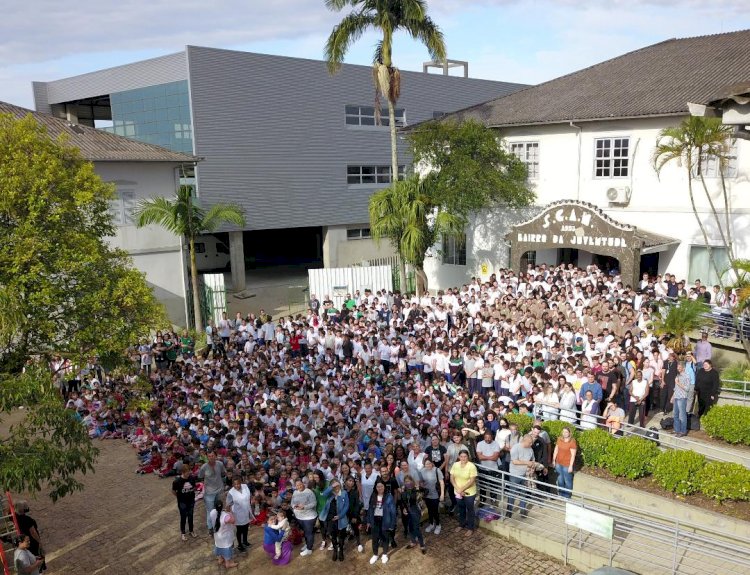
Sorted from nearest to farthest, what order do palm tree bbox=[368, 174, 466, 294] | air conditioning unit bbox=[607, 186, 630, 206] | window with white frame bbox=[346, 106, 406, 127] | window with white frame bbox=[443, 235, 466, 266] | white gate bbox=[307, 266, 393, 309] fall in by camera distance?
air conditioning unit bbox=[607, 186, 630, 206] < palm tree bbox=[368, 174, 466, 294] < white gate bbox=[307, 266, 393, 309] < window with white frame bbox=[443, 235, 466, 266] < window with white frame bbox=[346, 106, 406, 127]

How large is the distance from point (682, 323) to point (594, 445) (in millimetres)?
5318

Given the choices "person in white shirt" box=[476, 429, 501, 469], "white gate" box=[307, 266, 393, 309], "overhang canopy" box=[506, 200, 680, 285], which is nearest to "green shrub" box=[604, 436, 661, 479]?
"person in white shirt" box=[476, 429, 501, 469]

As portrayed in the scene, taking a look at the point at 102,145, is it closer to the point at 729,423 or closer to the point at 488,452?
the point at 488,452

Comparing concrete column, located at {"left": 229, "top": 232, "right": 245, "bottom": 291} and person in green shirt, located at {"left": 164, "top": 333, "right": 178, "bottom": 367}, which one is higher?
concrete column, located at {"left": 229, "top": 232, "right": 245, "bottom": 291}

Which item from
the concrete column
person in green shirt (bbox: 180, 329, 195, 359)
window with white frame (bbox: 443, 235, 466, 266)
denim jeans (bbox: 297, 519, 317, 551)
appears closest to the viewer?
denim jeans (bbox: 297, 519, 317, 551)

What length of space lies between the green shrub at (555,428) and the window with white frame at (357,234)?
26.8m

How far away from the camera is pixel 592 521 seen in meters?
8.88

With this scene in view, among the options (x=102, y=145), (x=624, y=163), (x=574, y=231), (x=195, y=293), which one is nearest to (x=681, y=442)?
(x=574, y=231)

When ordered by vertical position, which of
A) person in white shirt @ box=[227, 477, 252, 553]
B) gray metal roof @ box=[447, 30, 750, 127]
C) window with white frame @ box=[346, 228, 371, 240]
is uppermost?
gray metal roof @ box=[447, 30, 750, 127]

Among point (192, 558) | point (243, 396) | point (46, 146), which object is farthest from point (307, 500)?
point (46, 146)

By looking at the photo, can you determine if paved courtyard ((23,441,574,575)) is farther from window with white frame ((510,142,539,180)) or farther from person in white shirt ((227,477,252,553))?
window with white frame ((510,142,539,180))

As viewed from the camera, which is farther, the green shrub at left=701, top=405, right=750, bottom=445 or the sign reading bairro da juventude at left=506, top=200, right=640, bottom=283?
the sign reading bairro da juventude at left=506, top=200, right=640, bottom=283

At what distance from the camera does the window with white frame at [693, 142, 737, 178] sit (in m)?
20.3

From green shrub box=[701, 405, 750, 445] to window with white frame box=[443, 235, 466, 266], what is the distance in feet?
56.5
